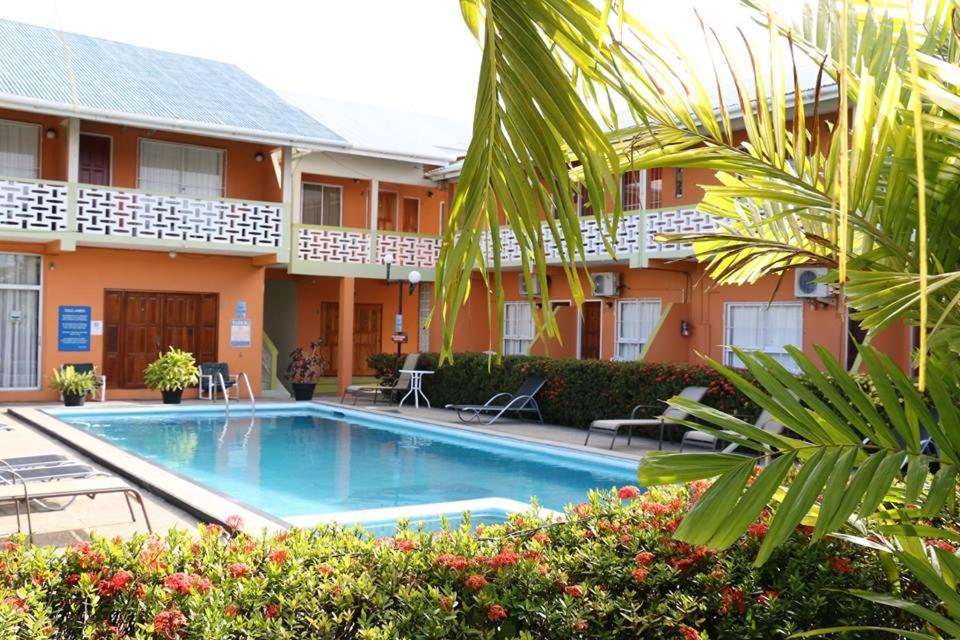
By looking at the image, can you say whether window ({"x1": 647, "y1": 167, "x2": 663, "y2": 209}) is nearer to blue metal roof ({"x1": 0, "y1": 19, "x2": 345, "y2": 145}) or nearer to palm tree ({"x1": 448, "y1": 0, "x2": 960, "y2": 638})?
blue metal roof ({"x1": 0, "y1": 19, "x2": 345, "y2": 145})

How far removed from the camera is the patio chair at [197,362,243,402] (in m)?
19.2

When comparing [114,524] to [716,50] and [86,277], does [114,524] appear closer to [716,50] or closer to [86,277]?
[716,50]

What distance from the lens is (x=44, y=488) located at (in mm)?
7066

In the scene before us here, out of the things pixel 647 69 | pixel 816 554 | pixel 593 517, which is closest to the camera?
pixel 647 69

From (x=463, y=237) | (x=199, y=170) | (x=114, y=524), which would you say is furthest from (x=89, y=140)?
(x=463, y=237)

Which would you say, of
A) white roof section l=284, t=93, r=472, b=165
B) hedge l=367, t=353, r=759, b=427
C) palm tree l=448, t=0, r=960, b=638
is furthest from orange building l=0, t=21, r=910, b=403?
palm tree l=448, t=0, r=960, b=638

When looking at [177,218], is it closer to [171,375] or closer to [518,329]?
[171,375]

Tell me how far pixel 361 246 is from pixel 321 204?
2.52m

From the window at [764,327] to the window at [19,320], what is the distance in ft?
44.6

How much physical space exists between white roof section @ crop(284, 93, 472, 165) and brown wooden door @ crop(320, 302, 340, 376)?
15.7 feet

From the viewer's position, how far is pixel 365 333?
86.5ft

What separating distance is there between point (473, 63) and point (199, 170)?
20.0m

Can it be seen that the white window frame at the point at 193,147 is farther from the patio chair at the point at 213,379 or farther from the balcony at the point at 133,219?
the patio chair at the point at 213,379

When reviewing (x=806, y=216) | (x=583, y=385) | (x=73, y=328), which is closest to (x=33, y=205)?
(x=73, y=328)
